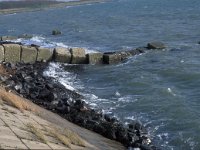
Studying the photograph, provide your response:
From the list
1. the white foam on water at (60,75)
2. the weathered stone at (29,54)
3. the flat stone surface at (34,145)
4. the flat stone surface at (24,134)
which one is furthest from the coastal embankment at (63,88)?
the flat stone surface at (34,145)

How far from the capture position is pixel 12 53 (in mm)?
36156

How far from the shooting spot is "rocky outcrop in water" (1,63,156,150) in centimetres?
1756

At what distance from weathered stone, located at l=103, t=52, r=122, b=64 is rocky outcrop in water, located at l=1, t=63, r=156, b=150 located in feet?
28.2

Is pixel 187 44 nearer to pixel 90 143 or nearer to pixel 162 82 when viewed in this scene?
pixel 162 82

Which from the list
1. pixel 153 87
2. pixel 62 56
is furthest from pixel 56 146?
pixel 62 56

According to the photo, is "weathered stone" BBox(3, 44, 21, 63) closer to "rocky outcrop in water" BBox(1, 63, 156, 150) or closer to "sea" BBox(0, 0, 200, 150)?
"sea" BBox(0, 0, 200, 150)

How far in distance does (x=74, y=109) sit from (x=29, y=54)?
55.7 ft

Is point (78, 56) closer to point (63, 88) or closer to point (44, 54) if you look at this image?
point (44, 54)

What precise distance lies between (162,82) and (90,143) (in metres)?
13.9

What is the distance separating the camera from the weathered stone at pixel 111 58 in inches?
1489

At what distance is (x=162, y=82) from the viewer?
28.4m

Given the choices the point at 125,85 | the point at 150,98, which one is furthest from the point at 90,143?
the point at 125,85

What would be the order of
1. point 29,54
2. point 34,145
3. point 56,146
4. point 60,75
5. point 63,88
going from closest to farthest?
point 34,145 → point 56,146 → point 63,88 → point 60,75 → point 29,54

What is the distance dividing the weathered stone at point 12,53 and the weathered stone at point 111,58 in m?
6.90
